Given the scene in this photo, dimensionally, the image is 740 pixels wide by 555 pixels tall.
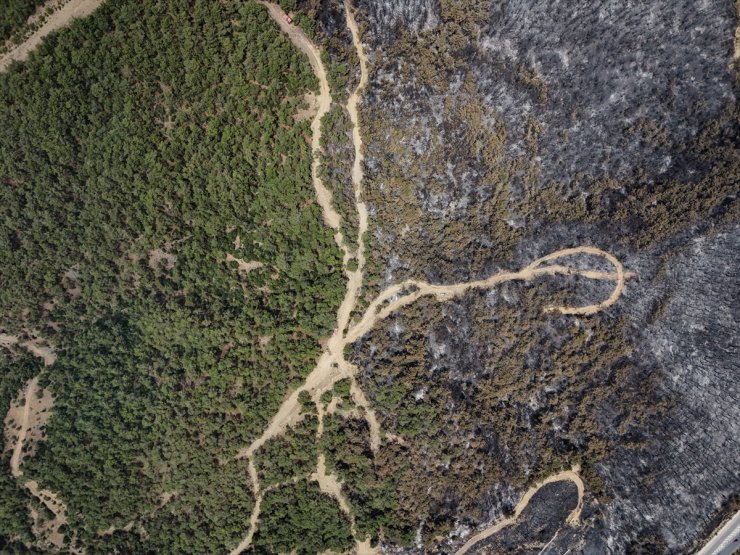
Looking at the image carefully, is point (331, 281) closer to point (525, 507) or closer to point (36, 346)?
point (525, 507)

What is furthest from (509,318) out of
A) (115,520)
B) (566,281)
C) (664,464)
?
(115,520)

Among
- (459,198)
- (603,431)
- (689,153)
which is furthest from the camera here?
(459,198)

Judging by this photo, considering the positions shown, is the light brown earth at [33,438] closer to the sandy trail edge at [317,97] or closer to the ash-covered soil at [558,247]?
the ash-covered soil at [558,247]

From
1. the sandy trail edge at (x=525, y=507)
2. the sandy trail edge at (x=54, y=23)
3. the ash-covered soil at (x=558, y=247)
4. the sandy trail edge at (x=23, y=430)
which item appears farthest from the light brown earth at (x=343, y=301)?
the sandy trail edge at (x=525, y=507)

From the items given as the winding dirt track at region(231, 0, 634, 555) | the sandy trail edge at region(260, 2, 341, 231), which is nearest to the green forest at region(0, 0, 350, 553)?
the sandy trail edge at region(260, 2, 341, 231)

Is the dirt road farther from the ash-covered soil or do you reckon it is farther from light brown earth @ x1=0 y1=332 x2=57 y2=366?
the ash-covered soil

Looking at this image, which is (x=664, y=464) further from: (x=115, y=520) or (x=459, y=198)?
(x=115, y=520)

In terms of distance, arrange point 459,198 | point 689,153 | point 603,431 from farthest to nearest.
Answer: point 459,198 < point 603,431 < point 689,153
